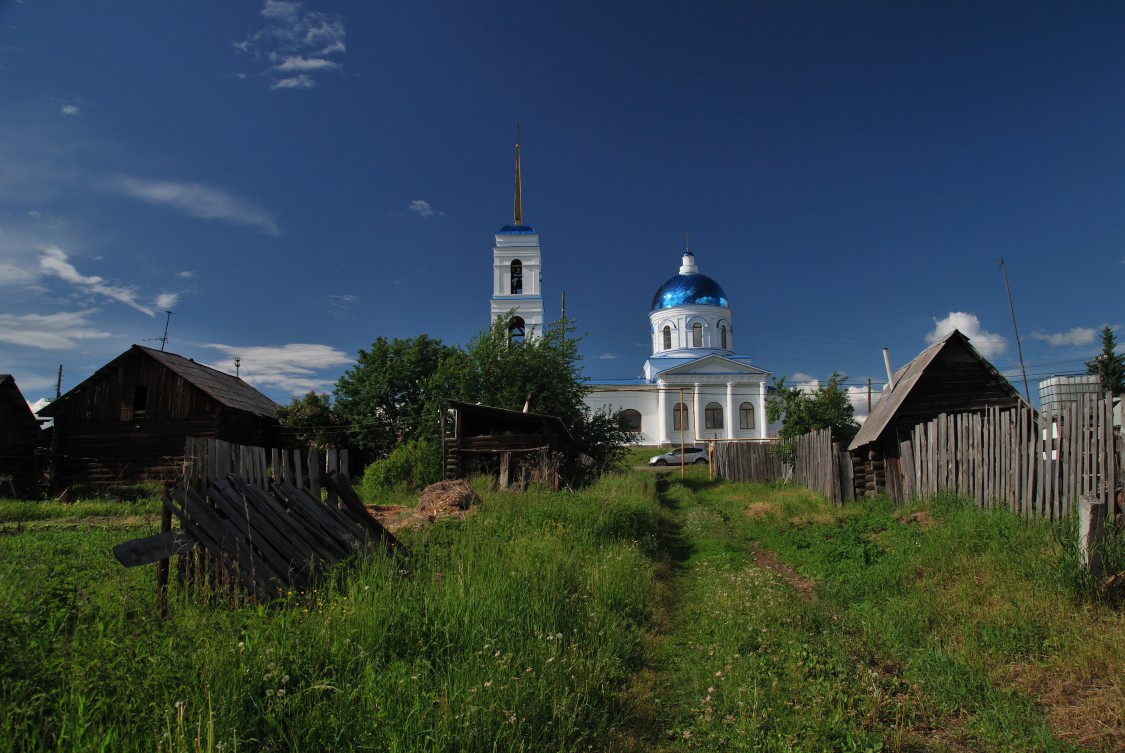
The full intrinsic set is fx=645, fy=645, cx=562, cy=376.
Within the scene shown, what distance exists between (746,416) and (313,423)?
104ft

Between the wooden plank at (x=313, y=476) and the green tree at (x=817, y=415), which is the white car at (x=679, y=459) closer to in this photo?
the green tree at (x=817, y=415)

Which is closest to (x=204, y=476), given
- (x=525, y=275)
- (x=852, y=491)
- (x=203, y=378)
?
(x=852, y=491)

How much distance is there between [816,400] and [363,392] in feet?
63.3

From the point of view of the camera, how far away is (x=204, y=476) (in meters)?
5.27

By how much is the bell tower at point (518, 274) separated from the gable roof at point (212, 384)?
14.7 meters

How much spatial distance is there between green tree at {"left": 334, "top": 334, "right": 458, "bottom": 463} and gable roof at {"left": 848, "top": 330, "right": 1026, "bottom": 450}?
60.3 feet

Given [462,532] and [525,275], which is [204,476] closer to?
[462,532]

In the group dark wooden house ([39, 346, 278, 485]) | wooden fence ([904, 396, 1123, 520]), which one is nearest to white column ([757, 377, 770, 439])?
dark wooden house ([39, 346, 278, 485])

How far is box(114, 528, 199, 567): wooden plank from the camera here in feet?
14.4

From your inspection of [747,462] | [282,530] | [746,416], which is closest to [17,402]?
[282,530]

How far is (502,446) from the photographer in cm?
1797

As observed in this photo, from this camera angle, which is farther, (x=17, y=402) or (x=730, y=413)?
(x=730, y=413)

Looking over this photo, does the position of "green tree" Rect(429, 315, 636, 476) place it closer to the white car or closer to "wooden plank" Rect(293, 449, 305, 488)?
the white car

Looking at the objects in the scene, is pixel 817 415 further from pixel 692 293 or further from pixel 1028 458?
pixel 692 293
